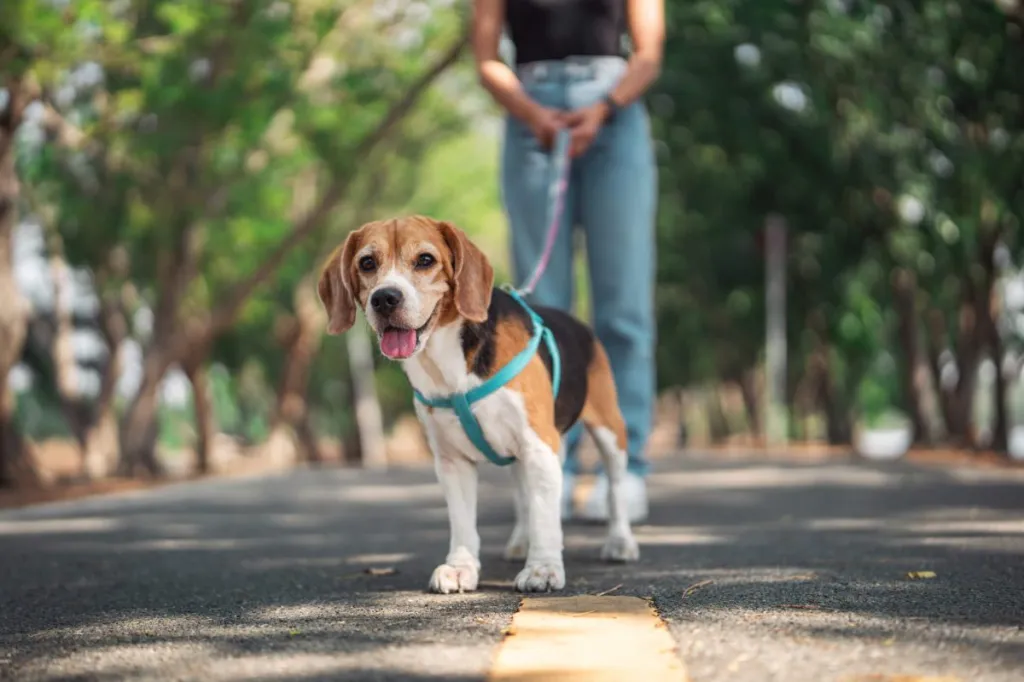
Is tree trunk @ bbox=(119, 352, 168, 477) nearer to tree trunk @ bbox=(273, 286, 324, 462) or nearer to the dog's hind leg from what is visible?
tree trunk @ bbox=(273, 286, 324, 462)

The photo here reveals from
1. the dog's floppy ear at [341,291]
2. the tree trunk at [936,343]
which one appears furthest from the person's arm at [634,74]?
the tree trunk at [936,343]

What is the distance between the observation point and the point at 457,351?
15.3 ft

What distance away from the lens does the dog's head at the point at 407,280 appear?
4457mm

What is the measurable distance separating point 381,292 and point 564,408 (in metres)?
1.02

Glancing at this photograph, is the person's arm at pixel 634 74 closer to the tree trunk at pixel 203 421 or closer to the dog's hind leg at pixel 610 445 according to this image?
the dog's hind leg at pixel 610 445

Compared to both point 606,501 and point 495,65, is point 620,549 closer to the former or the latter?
point 606,501

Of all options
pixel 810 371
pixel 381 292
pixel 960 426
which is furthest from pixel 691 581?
pixel 810 371

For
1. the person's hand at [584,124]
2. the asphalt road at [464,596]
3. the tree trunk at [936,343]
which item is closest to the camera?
the asphalt road at [464,596]

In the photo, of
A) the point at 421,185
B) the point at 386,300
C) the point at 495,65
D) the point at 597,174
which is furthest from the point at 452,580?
the point at 421,185

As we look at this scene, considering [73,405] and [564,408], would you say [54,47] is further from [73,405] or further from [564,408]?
[73,405]

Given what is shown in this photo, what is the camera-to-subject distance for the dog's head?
446 centimetres

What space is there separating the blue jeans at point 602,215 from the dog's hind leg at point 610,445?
4.03 ft

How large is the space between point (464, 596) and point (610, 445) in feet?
4.23

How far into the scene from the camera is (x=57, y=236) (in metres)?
22.7
